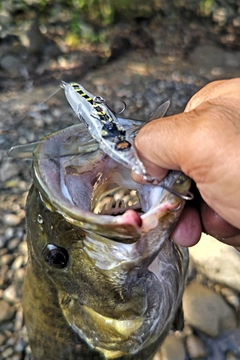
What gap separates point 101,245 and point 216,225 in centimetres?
59

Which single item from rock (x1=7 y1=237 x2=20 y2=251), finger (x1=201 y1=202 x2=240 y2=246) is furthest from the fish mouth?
rock (x1=7 y1=237 x2=20 y2=251)

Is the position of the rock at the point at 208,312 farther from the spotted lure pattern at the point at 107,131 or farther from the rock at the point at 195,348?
the spotted lure pattern at the point at 107,131

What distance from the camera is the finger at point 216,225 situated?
5.97 ft

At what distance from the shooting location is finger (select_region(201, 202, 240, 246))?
A: 71.7 inches

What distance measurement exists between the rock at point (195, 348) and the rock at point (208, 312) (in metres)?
0.08

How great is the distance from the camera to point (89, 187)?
1.63 metres

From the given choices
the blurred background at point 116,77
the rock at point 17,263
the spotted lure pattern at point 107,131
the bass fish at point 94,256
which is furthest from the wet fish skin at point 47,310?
the rock at point 17,263

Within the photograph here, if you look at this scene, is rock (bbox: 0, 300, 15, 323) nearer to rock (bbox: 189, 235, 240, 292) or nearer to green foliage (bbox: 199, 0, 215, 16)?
rock (bbox: 189, 235, 240, 292)

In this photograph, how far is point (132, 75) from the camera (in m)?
6.35

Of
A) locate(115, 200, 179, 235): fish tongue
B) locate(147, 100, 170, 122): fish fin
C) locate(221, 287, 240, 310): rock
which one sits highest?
locate(147, 100, 170, 122): fish fin

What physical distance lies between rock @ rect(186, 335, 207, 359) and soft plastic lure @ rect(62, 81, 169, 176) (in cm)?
192

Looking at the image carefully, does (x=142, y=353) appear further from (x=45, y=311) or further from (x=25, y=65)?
(x=25, y=65)

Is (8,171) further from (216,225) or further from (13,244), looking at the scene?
(216,225)

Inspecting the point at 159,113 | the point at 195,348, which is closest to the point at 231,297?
the point at 195,348
